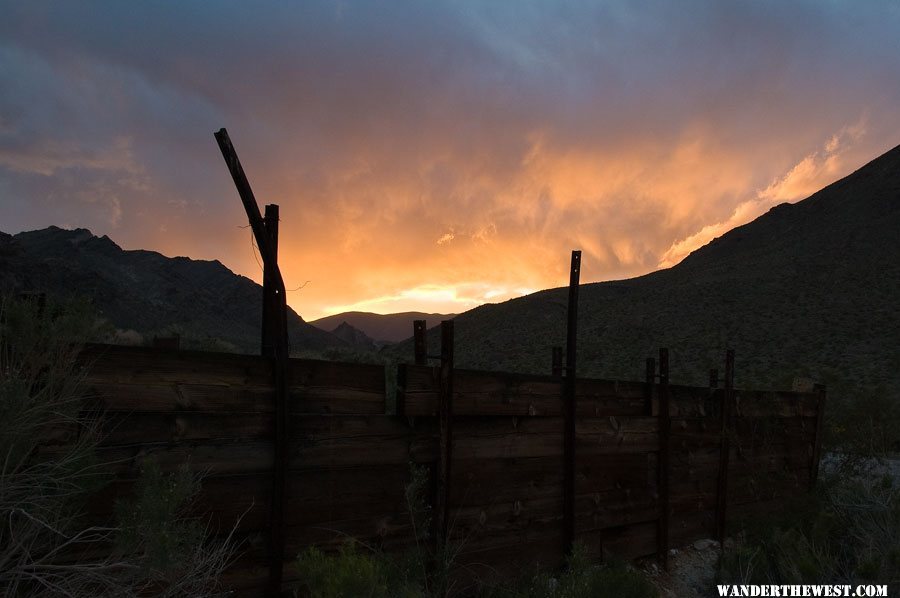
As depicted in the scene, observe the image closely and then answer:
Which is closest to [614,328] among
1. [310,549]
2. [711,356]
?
[711,356]

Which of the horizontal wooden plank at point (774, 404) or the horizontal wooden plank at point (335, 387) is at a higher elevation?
the horizontal wooden plank at point (335, 387)

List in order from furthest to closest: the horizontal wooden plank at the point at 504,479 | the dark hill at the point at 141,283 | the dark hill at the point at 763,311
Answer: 1. the dark hill at the point at 141,283
2. the dark hill at the point at 763,311
3. the horizontal wooden plank at the point at 504,479

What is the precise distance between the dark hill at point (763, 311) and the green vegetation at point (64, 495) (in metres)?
36.7

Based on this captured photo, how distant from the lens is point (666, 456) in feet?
23.7

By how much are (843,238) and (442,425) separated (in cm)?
8389

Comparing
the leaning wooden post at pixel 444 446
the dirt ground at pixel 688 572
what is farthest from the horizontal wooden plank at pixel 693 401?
the leaning wooden post at pixel 444 446

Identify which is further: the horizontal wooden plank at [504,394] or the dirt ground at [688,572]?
the dirt ground at [688,572]

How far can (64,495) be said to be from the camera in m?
2.93

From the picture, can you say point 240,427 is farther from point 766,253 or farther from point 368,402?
point 766,253

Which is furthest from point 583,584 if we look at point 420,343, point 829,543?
point 829,543

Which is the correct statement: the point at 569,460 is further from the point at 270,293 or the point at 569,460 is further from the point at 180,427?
the point at 180,427

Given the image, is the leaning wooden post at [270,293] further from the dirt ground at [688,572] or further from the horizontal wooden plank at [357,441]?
the dirt ground at [688,572]

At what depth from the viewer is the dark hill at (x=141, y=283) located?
5897 cm

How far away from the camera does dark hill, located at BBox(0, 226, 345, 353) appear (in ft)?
193
